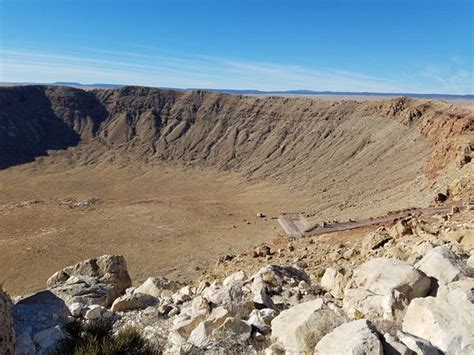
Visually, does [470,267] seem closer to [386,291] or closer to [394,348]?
[386,291]

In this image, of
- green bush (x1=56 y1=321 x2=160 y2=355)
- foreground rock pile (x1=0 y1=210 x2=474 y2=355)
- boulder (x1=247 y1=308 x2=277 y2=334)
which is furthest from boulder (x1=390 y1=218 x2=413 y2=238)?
green bush (x1=56 y1=321 x2=160 y2=355)

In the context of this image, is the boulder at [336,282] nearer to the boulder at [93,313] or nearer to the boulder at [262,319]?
the boulder at [262,319]

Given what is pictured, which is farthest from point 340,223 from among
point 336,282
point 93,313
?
point 93,313

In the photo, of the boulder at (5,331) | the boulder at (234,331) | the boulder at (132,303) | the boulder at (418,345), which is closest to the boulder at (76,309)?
the boulder at (132,303)

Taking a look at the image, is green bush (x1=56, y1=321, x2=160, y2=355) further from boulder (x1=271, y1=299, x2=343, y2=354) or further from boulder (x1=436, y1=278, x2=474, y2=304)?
boulder (x1=436, y1=278, x2=474, y2=304)

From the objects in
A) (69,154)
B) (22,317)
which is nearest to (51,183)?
(69,154)

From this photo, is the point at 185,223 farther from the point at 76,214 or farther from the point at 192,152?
the point at 192,152
